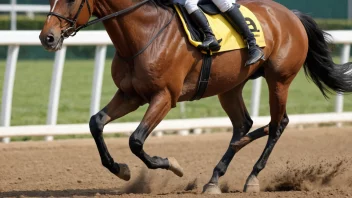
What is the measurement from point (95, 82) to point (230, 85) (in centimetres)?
296

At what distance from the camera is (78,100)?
12938mm

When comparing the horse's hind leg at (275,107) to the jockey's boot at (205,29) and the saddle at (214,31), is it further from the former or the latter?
the jockey's boot at (205,29)

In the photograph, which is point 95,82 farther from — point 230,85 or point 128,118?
point 230,85

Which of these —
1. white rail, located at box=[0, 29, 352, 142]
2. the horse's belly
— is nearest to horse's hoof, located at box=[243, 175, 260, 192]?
the horse's belly

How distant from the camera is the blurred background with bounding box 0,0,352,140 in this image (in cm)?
1113

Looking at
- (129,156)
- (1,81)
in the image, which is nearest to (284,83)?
(129,156)

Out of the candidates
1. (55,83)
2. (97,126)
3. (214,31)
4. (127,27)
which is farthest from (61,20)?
(55,83)

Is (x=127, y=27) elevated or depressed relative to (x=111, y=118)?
elevated

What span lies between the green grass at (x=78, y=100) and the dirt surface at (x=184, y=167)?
1.05 m

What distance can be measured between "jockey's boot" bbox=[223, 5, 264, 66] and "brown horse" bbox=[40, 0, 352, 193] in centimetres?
10

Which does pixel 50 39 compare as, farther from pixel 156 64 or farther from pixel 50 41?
pixel 156 64

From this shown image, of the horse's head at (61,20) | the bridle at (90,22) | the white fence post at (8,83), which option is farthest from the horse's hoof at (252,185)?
the white fence post at (8,83)

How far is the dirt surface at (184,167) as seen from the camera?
6316mm

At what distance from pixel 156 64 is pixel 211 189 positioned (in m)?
1.17
